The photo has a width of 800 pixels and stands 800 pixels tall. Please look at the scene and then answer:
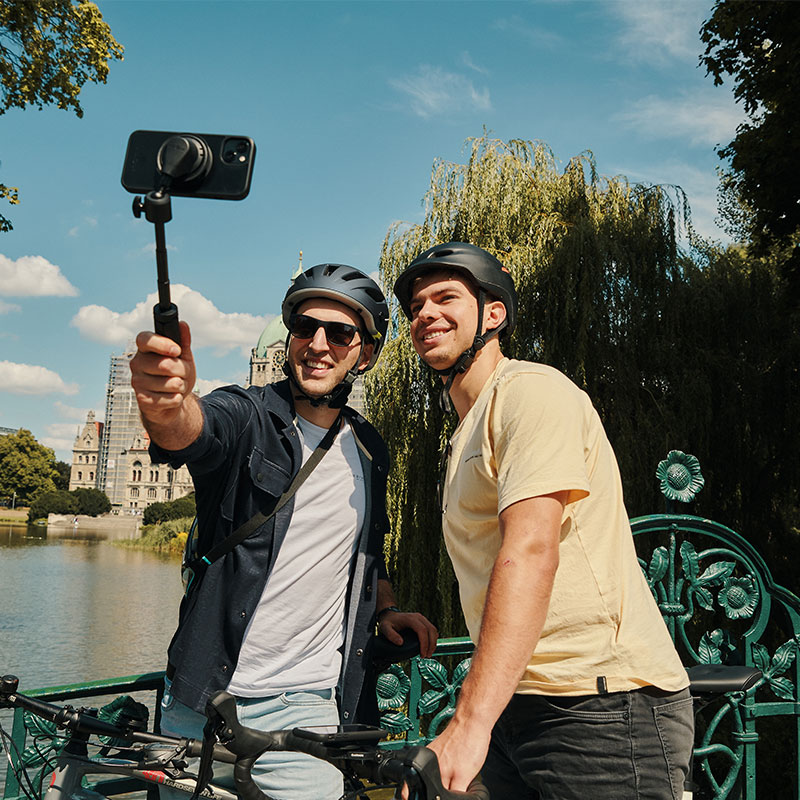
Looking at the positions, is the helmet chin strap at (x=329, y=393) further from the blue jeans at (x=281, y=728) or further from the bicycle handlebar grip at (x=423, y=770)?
the bicycle handlebar grip at (x=423, y=770)

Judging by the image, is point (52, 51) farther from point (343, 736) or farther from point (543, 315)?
point (343, 736)

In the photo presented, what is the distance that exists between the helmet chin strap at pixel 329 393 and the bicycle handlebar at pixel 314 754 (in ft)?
3.51

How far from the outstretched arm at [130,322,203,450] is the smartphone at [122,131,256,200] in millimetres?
244

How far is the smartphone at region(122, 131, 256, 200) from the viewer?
127 cm

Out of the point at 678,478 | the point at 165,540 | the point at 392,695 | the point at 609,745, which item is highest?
the point at 678,478

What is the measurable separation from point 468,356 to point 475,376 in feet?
0.18

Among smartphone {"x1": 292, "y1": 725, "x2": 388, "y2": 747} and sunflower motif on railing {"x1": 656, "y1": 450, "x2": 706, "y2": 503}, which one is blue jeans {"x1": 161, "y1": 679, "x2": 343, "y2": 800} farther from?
sunflower motif on railing {"x1": 656, "y1": 450, "x2": 706, "y2": 503}

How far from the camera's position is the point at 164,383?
5.02ft

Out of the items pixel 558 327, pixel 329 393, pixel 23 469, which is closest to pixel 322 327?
pixel 329 393

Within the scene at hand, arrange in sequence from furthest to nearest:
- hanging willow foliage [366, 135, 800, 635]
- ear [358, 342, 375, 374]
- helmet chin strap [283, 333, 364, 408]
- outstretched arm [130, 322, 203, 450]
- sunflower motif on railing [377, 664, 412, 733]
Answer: hanging willow foliage [366, 135, 800, 635]
sunflower motif on railing [377, 664, 412, 733]
ear [358, 342, 375, 374]
helmet chin strap [283, 333, 364, 408]
outstretched arm [130, 322, 203, 450]

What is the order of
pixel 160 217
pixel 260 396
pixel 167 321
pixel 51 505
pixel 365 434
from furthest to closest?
1. pixel 51 505
2. pixel 365 434
3. pixel 260 396
4. pixel 167 321
5. pixel 160 217

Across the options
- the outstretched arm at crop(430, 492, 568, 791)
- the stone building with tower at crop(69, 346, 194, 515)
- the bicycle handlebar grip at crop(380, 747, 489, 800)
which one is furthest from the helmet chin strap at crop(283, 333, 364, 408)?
the stone building with tower at crop(69, 346, 194, 515)

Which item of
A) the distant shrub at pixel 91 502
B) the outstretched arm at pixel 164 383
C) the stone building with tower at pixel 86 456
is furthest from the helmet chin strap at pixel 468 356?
the stone building with tower at pixel 86 456

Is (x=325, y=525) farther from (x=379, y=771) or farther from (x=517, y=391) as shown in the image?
(x=379, y=771)
